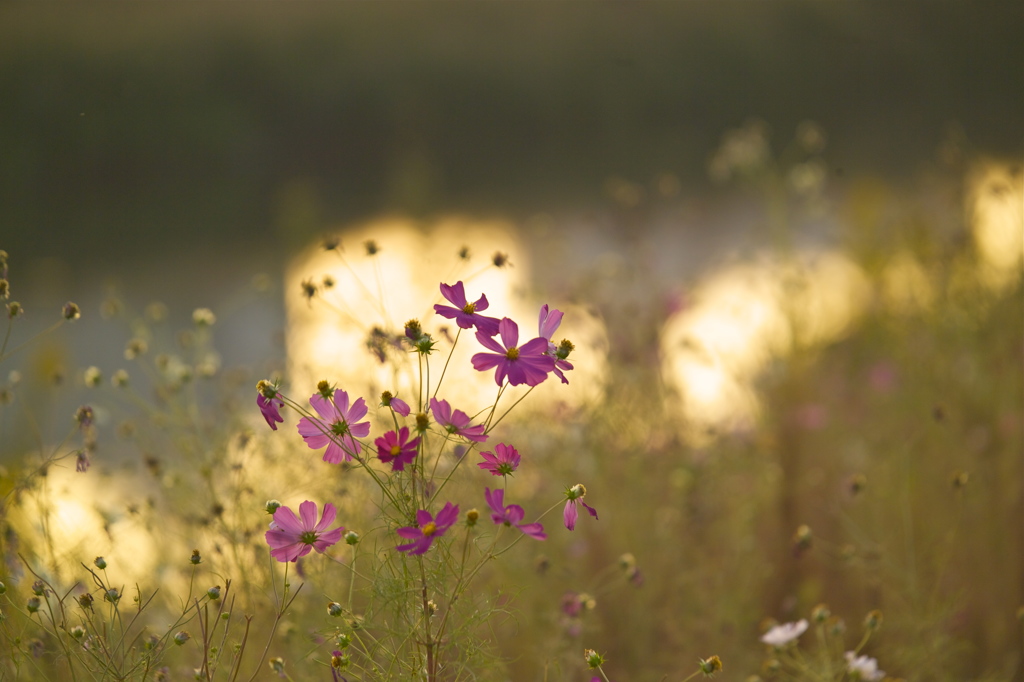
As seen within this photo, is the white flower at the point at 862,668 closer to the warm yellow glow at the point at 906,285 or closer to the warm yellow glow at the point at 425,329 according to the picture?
the warm yellow glow at the point at 425,329

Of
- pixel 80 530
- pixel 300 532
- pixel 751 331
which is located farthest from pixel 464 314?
pixel 751 331

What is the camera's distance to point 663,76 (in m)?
4.48

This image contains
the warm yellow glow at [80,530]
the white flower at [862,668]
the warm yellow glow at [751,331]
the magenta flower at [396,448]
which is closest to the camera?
the magenta flower at [396,448]

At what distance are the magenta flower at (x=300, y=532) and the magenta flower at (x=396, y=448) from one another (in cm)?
7

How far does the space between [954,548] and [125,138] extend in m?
3.07

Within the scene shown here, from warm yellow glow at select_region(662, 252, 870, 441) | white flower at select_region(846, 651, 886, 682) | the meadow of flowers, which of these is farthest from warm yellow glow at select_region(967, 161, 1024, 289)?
white flower at select_region(846, 651, 886, 682)

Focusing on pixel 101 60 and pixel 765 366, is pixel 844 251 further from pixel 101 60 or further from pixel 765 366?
pixel 101 60

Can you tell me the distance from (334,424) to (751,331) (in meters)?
2.14

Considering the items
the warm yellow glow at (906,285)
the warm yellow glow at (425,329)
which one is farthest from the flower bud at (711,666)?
the warm yellow glow at (906,285)

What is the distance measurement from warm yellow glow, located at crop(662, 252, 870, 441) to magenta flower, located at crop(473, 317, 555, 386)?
34.1 inches

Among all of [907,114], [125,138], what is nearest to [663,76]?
[907,114]

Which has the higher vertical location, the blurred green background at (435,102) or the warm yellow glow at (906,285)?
the blurred green background at (435,102)

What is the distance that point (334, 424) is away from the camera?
518mm

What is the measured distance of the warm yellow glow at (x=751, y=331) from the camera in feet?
5.22
